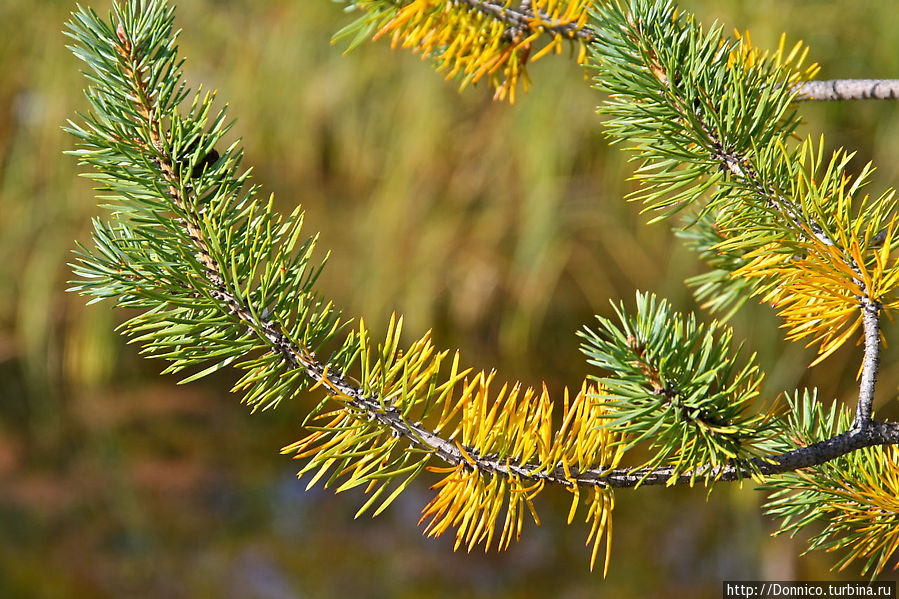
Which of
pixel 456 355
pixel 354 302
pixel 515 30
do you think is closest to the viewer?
pixel 456 355

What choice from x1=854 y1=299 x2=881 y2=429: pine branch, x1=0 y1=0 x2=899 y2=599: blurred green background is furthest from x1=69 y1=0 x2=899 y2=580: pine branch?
x1=0 y1=0 x2=899 y2=599: blurred green background

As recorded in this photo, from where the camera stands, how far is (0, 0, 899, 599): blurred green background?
46.5 inches

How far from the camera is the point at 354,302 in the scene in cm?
164

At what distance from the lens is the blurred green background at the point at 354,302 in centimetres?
118

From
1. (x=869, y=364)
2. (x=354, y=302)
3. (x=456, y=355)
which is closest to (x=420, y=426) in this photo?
(x=456, y=355)

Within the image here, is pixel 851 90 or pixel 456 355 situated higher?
pixel 851 90

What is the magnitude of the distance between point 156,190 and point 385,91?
5.30 ft

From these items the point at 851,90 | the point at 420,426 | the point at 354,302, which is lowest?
the point at 420,426

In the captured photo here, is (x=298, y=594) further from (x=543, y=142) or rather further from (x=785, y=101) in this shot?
(x=785, y=101)

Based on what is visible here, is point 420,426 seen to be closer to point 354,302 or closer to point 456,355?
point 456,355

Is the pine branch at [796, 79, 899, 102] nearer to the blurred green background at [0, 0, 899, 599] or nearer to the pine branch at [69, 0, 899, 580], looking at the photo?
the pine branch at [69, 0, 899, 580]

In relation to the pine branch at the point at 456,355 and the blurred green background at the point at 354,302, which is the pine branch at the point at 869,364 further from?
the blurred green background at the point at 354,302

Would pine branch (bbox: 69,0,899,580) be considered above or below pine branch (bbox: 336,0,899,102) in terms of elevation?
below

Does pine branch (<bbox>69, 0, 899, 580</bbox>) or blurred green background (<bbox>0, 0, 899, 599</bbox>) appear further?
blurred green background (<bbox>0, 0, 899, 599</bbox>)
